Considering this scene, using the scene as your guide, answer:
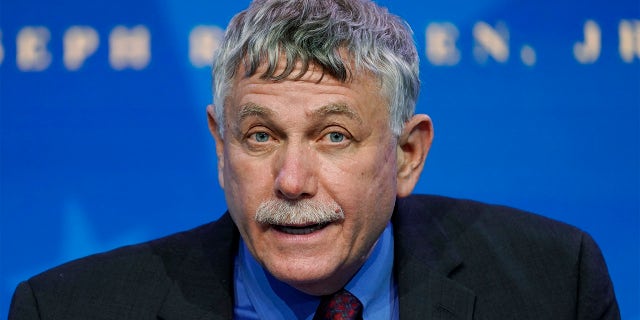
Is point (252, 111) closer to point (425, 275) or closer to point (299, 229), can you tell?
point (299, 229)

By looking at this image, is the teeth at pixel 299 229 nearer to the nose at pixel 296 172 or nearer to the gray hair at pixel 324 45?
the nose at pixel 296 172

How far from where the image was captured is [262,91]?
7.25 ft

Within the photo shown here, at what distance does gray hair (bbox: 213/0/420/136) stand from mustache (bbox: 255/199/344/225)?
11.2 inches

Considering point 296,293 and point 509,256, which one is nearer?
point 296,293

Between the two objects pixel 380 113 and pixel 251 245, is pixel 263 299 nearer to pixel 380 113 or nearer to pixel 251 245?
pixel 251 245

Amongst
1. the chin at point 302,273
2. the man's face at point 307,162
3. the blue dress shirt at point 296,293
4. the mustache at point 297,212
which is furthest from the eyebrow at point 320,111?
the blue dress shirt at point 296,293

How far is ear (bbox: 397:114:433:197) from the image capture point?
2457 mm

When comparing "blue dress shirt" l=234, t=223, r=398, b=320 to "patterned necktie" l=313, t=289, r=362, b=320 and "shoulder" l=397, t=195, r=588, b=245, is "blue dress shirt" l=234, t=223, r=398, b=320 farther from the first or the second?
"shoulder" l=397, t=195, r=588, b=245

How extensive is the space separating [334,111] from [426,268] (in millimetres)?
592

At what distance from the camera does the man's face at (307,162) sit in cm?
218

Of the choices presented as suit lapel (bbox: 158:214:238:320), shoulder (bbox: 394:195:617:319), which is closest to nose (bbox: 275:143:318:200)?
suit lapel (bbox: 158:214:238:320)

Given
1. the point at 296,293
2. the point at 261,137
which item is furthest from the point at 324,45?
the point at 296,293

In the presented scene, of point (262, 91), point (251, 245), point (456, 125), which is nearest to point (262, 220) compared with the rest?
point (251, 245)

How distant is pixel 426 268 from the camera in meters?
2.55
